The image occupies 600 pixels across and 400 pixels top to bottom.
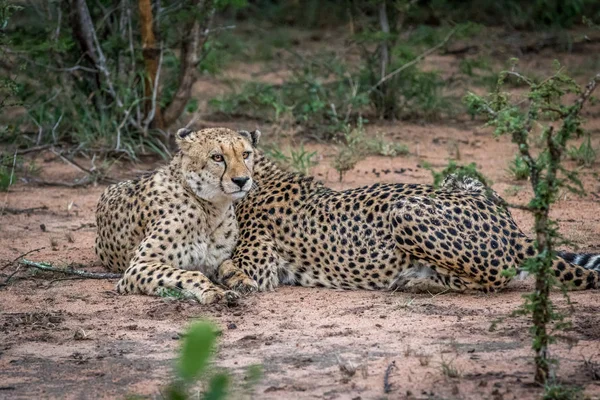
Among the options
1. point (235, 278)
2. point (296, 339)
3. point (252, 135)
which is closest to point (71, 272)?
point (235, 278)

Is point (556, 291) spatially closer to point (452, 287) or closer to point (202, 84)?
point (452, 287)

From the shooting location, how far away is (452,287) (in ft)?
20.6

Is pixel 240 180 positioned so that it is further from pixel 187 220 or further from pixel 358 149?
pixel 358 149

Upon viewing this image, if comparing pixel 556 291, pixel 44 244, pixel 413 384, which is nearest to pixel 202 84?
pixel 44 244

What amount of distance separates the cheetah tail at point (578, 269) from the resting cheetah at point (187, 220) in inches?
72.2

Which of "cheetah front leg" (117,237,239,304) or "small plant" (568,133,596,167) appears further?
"small plant" (568,133,596,167)

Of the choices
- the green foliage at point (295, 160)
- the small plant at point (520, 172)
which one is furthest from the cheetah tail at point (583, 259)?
the green foliage at point (295, 160)

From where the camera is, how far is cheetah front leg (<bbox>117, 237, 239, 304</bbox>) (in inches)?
240

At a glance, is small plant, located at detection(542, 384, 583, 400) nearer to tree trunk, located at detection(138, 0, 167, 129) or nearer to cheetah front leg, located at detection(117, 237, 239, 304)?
cheetah front leg, located at detection(117, 237, 239, 304)

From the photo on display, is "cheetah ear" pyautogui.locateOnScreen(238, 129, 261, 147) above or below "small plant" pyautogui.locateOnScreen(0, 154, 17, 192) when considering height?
above

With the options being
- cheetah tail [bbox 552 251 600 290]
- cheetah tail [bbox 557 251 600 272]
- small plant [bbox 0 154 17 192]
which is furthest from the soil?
small plant [bbox 0 154 17 192]

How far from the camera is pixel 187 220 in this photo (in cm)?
654

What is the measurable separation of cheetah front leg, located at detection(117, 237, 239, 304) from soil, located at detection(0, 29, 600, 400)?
8cm

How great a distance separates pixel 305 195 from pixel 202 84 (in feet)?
21.1
